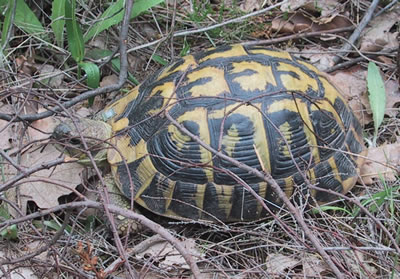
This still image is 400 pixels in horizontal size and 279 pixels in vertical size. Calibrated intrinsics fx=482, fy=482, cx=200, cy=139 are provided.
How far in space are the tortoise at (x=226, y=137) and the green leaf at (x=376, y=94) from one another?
0.34 m

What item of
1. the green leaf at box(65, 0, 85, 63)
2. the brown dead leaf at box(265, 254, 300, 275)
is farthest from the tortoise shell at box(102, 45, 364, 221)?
the green leaf at box(65, 0, 85, 63)

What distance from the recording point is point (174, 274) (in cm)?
221

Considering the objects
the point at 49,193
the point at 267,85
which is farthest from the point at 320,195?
the point at 49,193

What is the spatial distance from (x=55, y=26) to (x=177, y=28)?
0.83 meters

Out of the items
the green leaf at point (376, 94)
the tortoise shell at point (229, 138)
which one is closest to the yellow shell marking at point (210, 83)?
the tortoise shell at point (229, 138)

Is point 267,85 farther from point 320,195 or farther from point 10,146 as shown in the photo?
point 10,146

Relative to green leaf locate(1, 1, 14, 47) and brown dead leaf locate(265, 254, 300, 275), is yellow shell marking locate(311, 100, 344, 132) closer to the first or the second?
brown dead leaf locate(265, 254, 300, 275)

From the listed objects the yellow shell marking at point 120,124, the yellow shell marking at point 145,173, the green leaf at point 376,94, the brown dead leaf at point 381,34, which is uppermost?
the yellow shell marking at point 120,124

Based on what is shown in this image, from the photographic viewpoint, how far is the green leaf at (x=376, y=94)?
281cm

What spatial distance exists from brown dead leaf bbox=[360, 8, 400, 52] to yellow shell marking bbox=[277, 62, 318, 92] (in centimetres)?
96

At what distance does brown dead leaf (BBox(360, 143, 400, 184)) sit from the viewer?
8.45 ft

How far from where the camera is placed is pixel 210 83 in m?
2.38

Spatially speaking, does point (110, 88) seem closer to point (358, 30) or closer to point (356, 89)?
point (356, 89)

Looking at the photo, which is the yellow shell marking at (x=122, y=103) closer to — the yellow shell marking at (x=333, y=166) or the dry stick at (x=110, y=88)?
the dry stick at (x=110, y=88)
